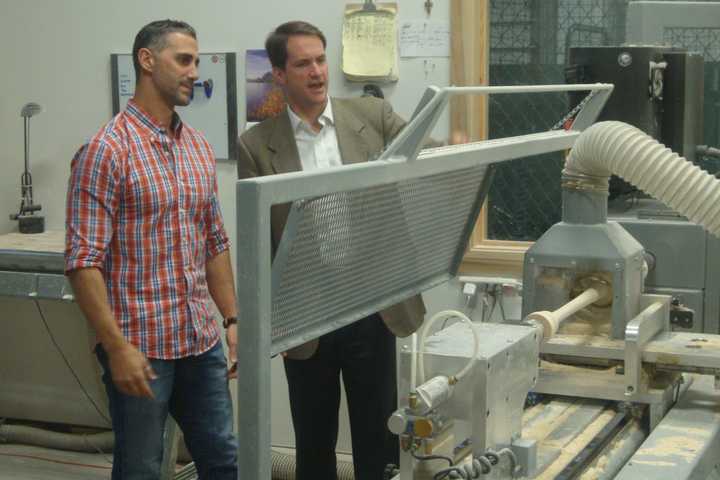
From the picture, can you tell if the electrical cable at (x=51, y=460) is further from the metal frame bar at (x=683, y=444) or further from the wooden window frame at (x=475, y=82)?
the metal frame bar at (x=683, y=444)

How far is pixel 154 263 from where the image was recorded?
2490 mm

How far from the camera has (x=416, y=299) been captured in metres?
2.86

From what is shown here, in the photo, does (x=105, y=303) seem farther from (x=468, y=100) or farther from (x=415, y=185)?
(x=468, y=100)

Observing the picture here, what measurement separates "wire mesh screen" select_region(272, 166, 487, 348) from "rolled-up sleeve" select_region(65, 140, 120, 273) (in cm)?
93

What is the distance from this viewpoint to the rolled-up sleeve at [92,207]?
2.39m

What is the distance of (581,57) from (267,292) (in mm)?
1615

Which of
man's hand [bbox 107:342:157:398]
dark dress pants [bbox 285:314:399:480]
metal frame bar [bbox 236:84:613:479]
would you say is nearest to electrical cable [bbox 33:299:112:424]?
dark dress pants [bbox 285:314:399:480]

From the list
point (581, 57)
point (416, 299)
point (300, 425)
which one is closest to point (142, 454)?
point (300, 425)

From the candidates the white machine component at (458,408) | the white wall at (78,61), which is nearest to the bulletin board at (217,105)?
the white wall at (78,61)

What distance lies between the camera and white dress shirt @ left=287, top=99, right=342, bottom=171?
9.11 feet

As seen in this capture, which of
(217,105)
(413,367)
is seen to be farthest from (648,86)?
(217,105)

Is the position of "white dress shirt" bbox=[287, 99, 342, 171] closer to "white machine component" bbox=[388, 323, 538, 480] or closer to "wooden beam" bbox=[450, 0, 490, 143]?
"wooden beam" bbox=[450, 0, 490, 143]

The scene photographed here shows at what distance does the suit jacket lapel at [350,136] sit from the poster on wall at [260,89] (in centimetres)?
79

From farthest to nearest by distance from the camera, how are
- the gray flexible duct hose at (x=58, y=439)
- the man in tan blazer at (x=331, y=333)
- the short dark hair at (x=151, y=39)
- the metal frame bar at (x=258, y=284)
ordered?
the gray flexible duct hose at (x=58, y=439), the man in tan blazer at (x=331, y=333), the short dark hair at (x=151, y=39), the metal frame bar at (x=258, y=284)
